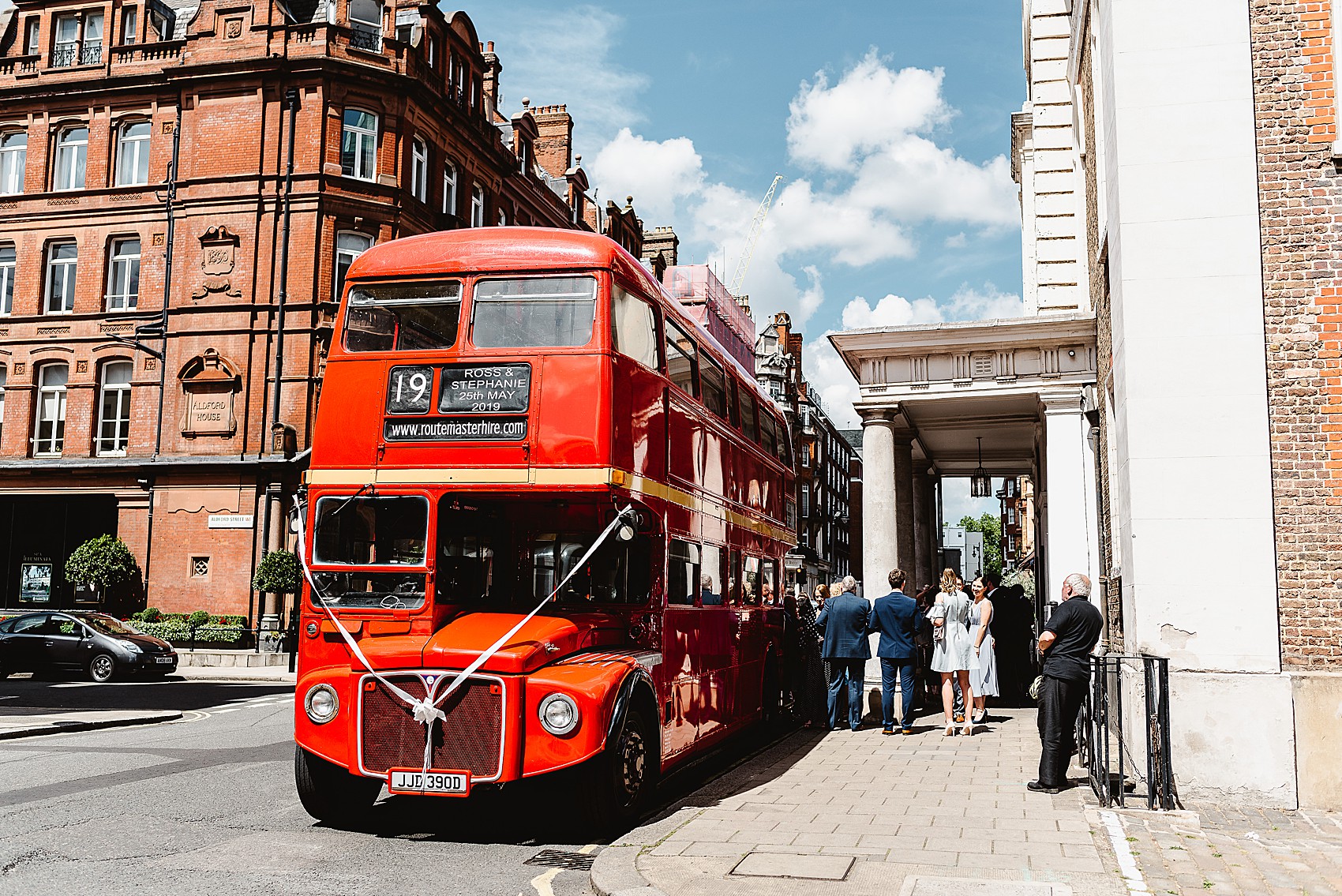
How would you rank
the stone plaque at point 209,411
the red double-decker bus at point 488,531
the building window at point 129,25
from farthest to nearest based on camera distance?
1. the building window at point 129,25
2. the stone plaque at point 209,411
3. the red double-decker bus at point 488,531

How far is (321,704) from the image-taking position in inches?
308

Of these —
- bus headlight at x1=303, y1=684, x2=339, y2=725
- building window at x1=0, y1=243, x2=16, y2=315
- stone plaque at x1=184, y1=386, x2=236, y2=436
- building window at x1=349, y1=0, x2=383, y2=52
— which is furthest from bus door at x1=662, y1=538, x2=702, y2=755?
building window at x1=0, y1=243, x2=16, y2=315

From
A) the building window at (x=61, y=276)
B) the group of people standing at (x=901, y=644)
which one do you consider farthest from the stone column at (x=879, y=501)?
the building window at (x=61, y=276)

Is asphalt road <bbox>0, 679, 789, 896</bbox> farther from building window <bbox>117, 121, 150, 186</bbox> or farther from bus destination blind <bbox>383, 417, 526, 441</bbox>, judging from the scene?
building window <bbox>117, 121, 150, 186</bbox>

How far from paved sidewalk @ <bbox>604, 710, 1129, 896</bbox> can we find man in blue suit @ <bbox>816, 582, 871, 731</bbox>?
281cm

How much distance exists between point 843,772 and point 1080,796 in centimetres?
216

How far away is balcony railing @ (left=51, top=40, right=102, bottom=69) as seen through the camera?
32.8 m

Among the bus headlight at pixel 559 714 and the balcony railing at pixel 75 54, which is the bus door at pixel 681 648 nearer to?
the bus headlight at pixel 559 714

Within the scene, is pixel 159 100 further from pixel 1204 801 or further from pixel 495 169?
pixel 1204 801

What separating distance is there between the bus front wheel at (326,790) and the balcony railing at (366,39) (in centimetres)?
2689

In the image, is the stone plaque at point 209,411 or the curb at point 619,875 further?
the stone plaque at point 209,411

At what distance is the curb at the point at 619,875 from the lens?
6.03m

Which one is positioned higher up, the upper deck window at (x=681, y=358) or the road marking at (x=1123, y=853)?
the upper deck window at (x=681, y=358)

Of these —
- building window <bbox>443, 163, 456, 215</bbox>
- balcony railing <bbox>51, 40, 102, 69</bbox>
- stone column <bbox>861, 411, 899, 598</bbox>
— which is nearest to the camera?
stone column <bbox>861, 411, 899, 598</bbox>
